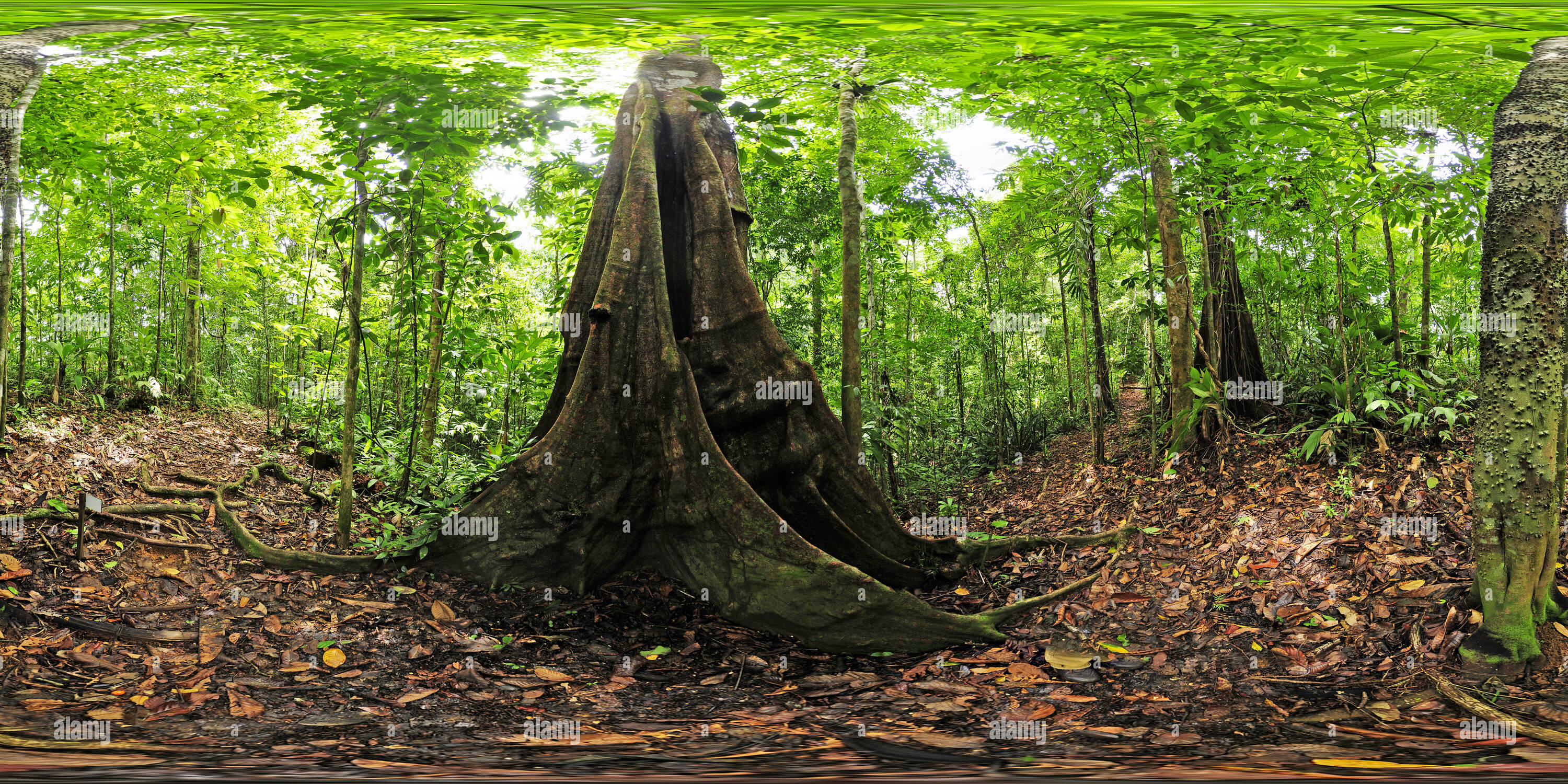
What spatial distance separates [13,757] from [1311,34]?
14.7 ft

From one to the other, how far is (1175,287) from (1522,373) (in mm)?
3892

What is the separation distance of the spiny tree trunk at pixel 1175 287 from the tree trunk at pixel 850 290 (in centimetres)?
269

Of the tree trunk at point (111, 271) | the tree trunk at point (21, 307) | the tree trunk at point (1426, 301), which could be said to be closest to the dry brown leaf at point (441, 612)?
the tree trunk at point (21, 307)

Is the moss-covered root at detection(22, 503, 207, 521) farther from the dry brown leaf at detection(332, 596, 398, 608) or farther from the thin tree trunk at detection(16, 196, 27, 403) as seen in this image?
the dry brown leaf at detection(332, 596, 398, 608)

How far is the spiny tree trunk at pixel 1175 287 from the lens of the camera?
20.9 feet

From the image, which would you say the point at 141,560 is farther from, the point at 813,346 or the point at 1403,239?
the point at 1403,239

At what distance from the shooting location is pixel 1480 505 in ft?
10.00

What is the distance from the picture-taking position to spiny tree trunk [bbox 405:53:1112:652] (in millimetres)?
3633

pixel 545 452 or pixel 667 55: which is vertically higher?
pixel 667 55

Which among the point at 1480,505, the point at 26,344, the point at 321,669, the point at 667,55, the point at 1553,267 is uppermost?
the point at 667,55

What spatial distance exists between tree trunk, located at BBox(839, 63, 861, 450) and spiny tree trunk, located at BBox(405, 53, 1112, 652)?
128 centimetres

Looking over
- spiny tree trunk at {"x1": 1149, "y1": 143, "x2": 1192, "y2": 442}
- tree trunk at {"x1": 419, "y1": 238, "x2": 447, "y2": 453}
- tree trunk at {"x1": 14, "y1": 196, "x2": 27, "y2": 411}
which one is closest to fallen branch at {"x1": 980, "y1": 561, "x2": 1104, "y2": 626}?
spiny tree trunk at {"x1": 1149, "y1": 143, "x2": 1192, "y2": 442}

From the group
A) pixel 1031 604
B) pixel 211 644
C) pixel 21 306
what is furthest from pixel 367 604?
pixel 1031 604

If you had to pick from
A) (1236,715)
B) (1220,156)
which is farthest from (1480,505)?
(1220,156)
